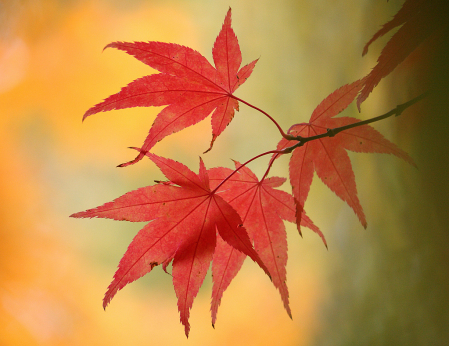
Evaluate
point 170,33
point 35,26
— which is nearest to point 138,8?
point 170,33

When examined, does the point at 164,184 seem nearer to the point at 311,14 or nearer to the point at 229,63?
the point at 229,63

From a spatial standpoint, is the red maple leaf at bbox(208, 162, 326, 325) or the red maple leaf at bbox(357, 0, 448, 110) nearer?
the red maple leaf at bbox(357, 0, 448, 110)

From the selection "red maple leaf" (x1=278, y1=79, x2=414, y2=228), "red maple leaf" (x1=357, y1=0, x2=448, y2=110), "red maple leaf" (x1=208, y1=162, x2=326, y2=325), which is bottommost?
"red maple leaf" (x1=208, y1=162, x2=326, y2=325)

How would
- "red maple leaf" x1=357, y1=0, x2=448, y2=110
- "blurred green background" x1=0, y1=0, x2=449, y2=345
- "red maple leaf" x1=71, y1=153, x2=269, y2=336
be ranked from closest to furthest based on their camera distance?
"red maple leaf" x1=357, y1=0, x2=448, y2=110, "red maple leaf" x1=71, y1=153, x2=269, y2=336, "blurred green background" x1=0, y1=0, x2=449, y2=345

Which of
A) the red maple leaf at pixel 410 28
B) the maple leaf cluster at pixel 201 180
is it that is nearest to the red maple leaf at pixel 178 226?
the maple leaf cluster at pixel 201 180

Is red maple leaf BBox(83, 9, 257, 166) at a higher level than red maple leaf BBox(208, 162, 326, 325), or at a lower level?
higher

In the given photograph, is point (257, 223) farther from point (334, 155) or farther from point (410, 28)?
point (410, 28)

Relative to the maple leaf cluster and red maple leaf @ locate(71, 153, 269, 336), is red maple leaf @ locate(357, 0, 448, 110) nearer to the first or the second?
the maple leaf cluster

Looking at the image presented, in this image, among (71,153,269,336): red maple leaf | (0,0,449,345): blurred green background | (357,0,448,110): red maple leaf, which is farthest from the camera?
(0,0,449,345): blurred green background

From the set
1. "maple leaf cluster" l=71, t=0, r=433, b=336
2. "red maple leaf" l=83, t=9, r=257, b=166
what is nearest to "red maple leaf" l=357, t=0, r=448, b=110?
"maple leaf cluster" l=71, t=0, r=433, b=336
